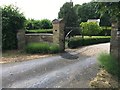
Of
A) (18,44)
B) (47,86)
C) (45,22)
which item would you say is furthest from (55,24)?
(45,22)

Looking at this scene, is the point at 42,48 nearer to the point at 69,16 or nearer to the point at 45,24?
the point at 45,24

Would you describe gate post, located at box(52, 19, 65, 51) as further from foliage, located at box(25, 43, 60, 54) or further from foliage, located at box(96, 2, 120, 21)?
foliage, located at box(96, 2, 120, 21)

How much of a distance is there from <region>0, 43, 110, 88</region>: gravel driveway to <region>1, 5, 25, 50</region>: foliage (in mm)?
3712

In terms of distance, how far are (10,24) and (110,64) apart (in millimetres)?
7973

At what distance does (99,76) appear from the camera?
945 centimetres

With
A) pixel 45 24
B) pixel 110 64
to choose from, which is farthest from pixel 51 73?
pixel 45 24

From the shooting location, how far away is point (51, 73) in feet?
32.5

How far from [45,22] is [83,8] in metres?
21.5

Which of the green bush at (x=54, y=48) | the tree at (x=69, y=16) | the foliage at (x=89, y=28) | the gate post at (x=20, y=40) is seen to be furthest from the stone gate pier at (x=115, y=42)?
the tree at (x=69, y=16)

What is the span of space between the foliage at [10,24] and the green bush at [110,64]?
261 inches

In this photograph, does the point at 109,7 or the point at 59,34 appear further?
the point at 59,34

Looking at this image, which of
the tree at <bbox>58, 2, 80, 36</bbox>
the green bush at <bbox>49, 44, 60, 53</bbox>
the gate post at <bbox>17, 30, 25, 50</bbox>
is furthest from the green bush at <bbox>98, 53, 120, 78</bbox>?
the tree at <bbox>58, 2, 80, 36</bbox>

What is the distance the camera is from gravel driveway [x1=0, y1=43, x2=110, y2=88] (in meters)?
8.66

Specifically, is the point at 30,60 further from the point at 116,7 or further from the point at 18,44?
the point at 116,7
